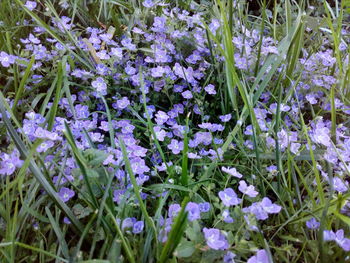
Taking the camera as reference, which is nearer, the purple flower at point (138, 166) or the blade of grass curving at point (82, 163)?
the blade of grass curving at point (82, 163)

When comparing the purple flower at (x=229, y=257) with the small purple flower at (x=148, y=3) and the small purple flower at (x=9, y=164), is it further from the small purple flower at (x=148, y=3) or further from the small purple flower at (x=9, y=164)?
the small purple flower at (x=148, y=3)

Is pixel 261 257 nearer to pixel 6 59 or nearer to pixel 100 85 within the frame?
pixel 100 85

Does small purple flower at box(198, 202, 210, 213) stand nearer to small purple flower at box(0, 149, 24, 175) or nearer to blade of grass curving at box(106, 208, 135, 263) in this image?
blade of grass curving at box(106, 208, 135, 263)

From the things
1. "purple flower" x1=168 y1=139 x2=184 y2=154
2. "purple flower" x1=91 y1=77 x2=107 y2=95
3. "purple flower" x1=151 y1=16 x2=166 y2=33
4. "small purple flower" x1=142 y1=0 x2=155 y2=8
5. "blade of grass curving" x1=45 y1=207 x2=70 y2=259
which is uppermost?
"small purple flower" x1=142 y1=0 x2=155 y2=8

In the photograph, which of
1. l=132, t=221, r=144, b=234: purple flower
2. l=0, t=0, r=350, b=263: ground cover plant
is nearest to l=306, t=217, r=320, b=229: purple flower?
l=0, t=0, r=350, b=263: ground cover plant

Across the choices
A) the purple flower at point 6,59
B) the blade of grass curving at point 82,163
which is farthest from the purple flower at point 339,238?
the purple flower at point 6,59

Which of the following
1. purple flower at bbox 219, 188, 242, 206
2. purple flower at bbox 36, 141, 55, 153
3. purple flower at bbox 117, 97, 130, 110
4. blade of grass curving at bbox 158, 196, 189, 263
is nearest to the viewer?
blade of grass curving at bbox 158, 196, 189, 263
